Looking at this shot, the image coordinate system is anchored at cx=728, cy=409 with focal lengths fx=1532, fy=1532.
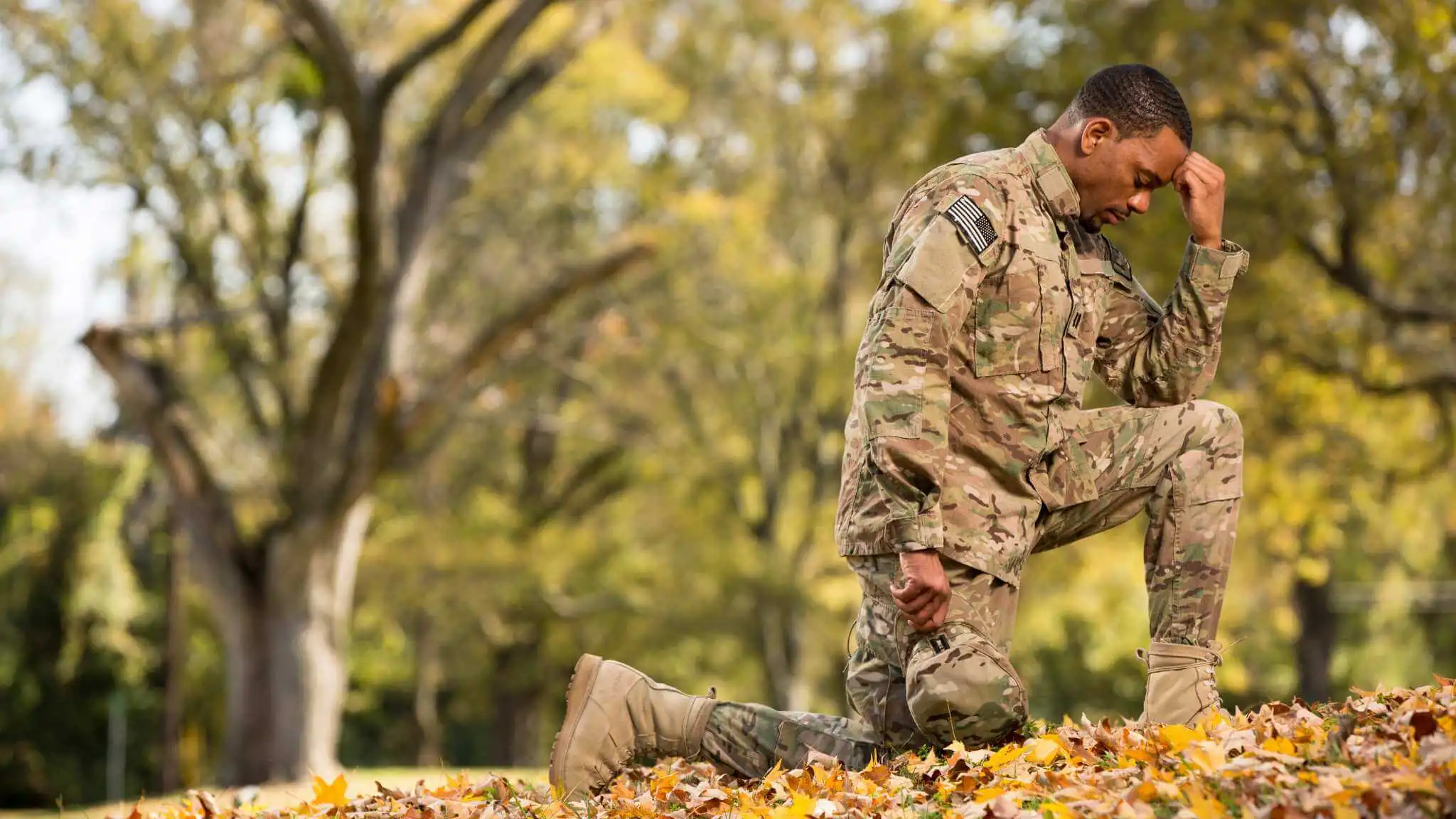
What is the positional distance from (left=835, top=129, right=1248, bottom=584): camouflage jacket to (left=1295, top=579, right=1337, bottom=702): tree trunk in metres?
25.6

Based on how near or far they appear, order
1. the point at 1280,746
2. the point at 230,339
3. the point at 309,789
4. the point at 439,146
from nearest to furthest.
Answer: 1. the point at 1280,746
2. the point at 309,789
3. the point at 439,146
4. the point at 230,339

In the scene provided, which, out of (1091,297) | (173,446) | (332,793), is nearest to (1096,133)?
(1091,297)

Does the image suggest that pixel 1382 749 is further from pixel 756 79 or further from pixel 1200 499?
pixel 756 79

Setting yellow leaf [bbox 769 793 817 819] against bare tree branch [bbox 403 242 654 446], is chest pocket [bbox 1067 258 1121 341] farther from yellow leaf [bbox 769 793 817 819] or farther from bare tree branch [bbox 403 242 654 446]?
bare tree branch [bbox 403 242 654 446]

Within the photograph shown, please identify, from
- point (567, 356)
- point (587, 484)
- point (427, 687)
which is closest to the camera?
point (567, 356)

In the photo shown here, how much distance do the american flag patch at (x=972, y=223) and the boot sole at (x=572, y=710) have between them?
1708 millimetres

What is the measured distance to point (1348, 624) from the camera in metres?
36.5

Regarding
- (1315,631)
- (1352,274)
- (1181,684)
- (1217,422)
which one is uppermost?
(1352,274)

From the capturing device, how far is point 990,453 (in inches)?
178

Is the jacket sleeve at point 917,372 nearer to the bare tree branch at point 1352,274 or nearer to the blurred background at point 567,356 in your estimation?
the blurred background at point 567,356

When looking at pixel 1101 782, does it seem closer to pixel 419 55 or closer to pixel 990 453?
pixel 990 453

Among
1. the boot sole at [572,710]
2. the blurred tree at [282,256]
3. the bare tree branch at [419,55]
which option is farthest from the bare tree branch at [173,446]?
the boot sole at [572,710]

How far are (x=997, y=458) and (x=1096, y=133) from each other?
1022 millimetres

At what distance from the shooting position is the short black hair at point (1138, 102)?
452 centimetres
